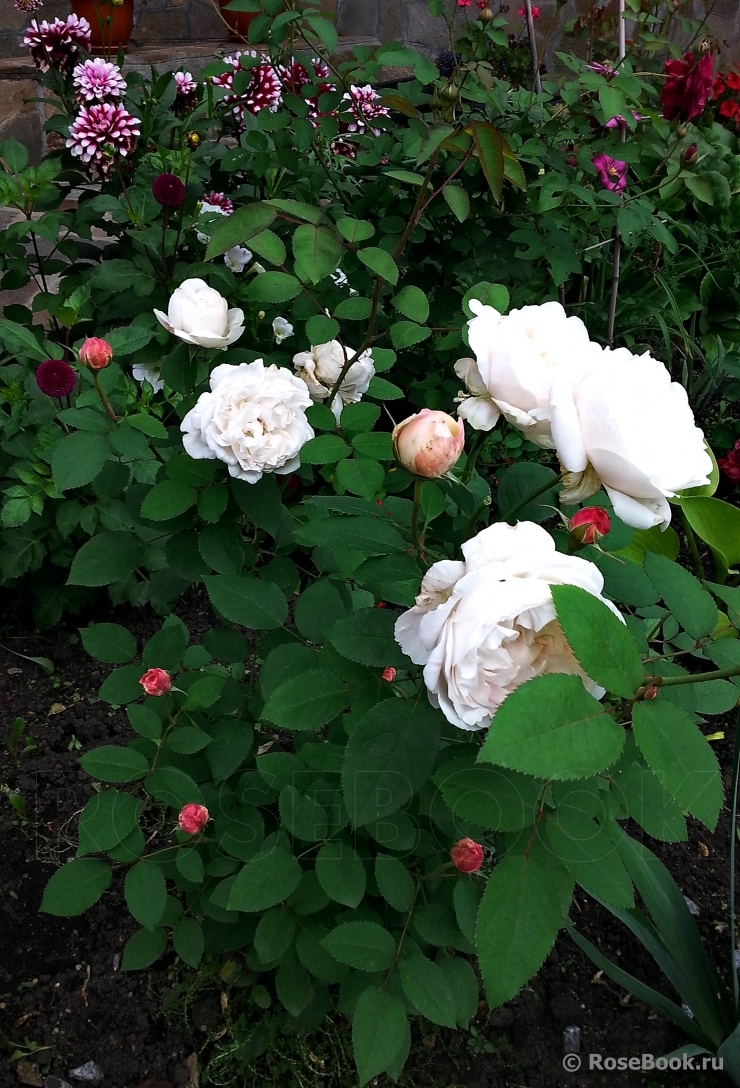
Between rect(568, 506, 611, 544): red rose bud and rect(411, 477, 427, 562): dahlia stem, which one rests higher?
rect(568, 506, 611, 544): red rose bud

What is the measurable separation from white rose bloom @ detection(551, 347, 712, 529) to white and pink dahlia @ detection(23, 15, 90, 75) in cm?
141

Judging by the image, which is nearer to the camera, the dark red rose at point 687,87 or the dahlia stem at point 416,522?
the dahlia stem at point 416,522

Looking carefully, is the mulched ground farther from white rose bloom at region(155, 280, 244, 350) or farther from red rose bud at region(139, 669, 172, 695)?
white rose bloom at region(155, 280, 244, 350)

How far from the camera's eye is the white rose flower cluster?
54 centimetres

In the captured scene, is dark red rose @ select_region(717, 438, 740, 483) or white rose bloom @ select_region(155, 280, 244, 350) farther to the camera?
dark red rose @ select_region(717, 438, 740, 483)

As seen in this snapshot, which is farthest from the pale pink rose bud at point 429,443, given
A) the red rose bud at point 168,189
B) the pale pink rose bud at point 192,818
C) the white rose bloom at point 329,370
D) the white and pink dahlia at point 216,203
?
the white and pink dahlia at point 216,203

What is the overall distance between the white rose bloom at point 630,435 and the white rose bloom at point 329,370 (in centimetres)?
46

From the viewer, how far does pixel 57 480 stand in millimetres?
858

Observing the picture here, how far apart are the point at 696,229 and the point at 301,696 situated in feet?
8.50

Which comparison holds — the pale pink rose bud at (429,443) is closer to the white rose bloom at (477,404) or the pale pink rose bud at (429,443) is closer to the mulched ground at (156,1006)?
the white rose bloom at (477,404)

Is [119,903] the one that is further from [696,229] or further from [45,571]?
[696,229]

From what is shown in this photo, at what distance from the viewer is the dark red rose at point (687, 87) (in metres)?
1.52

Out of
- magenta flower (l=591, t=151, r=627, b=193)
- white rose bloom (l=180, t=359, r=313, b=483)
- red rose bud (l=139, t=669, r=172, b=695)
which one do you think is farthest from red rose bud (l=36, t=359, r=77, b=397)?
magenta flower (l=591, t=151, r=627, b=193)

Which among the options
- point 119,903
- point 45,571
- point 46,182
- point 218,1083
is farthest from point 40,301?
point 218,1083
